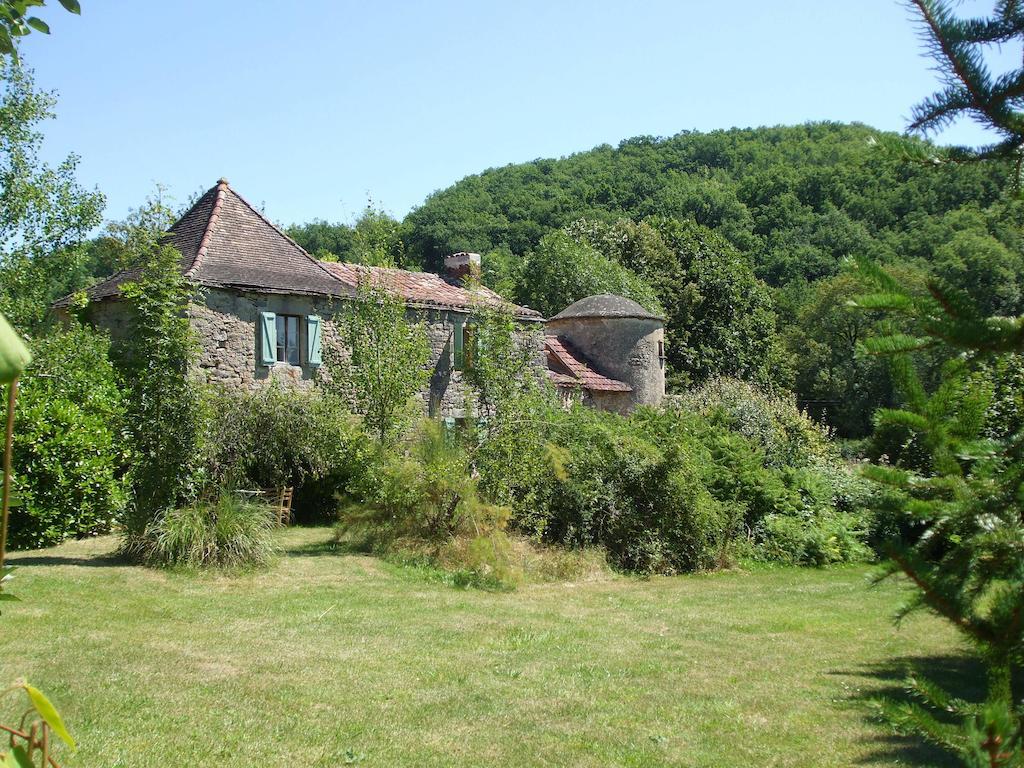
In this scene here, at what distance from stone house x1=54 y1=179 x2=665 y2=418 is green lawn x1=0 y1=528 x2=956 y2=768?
5483mm

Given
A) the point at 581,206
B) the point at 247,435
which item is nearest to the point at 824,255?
the point at 581,206

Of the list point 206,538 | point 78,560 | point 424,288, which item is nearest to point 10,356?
point 206,538

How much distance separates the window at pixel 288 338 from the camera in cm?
1961

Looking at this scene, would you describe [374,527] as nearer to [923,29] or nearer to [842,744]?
[842,744]

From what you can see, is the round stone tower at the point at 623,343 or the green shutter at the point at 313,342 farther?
the round stone tower at the point at 623,343

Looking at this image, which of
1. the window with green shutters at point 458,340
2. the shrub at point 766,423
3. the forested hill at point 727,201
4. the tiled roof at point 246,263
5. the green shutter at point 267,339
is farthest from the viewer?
the forested hill at point 727,201

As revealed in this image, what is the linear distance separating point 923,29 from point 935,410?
4.07 feet

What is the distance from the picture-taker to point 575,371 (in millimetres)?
27188

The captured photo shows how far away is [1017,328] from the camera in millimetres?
1951

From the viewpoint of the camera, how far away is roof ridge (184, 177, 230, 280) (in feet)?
60.8

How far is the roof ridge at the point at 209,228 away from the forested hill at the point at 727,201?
85.1 feet

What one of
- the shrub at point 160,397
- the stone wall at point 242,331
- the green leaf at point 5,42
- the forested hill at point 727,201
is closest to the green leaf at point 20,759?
the green leaf at point 5,42

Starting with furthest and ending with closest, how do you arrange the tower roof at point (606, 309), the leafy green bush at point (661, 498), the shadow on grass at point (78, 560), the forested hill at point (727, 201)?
the forested hill at point (727, 201), the tower roof at point (606, 309), the leafy green bush at point (661, 498), the shadow on grass at point (78, 560)

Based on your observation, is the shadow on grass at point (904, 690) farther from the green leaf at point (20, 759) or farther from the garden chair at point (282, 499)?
the garden chair at point (282, 499)
